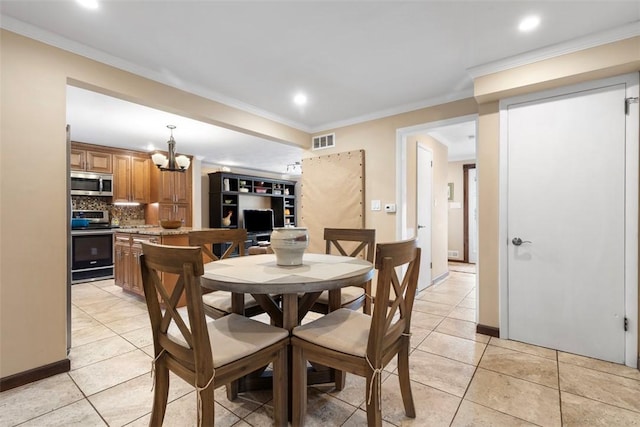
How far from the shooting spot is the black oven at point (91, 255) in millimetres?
4828

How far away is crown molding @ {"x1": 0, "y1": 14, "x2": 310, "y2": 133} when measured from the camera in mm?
1947

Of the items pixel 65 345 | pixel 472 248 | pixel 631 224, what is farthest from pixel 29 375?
pixel 472 248

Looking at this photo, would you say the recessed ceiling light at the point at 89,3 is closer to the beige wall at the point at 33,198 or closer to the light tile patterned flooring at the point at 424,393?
the beige wall at the point at 33,198

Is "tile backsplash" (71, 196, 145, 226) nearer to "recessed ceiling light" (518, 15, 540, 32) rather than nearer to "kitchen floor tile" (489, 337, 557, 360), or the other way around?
"kitchen floor tile" (489, 337, 557, 360)

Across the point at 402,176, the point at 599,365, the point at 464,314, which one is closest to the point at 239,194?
the point at 402,176

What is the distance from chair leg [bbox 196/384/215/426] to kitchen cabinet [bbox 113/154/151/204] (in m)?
5.57

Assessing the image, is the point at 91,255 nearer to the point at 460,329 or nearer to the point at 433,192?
the point at 460,329

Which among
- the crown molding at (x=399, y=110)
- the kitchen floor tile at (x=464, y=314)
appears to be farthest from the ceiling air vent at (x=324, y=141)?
the kitchen floor tile at (x=464, y=314)

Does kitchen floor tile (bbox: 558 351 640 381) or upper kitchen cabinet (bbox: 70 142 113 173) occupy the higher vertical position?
upper kitchen cabinet (bbox: 70 142 113 173)

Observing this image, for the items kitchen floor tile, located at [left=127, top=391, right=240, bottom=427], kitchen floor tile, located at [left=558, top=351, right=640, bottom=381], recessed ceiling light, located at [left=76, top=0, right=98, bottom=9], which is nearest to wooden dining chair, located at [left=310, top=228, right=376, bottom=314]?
kitchen floor tile, located at [left=127, top=391, right=240, bottom=427]

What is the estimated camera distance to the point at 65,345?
2156mm

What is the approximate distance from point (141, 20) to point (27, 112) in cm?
101

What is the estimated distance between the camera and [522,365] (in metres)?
2.21

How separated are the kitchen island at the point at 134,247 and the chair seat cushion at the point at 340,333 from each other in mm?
2524
